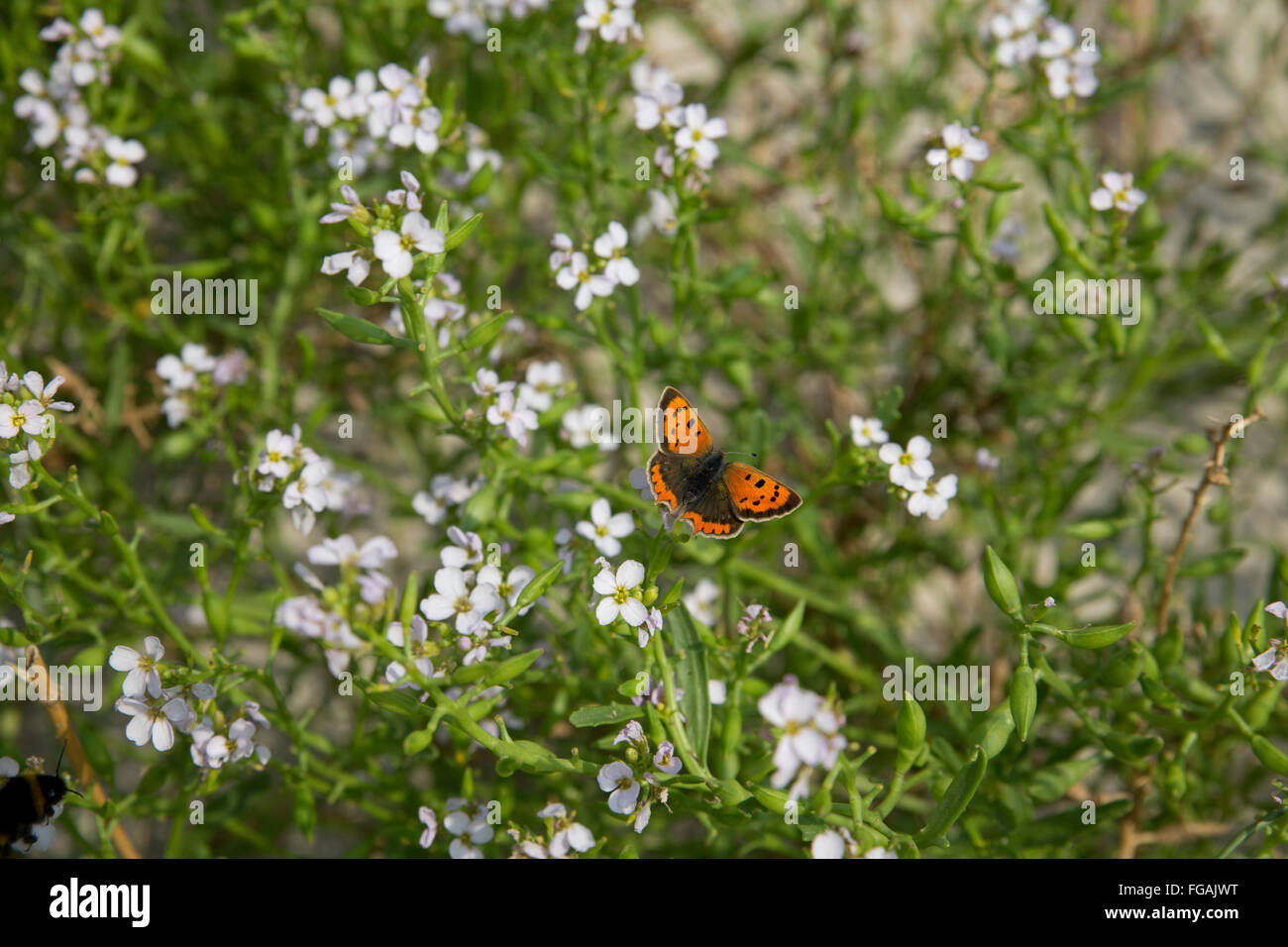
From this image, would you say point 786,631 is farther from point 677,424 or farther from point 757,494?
point 677,424

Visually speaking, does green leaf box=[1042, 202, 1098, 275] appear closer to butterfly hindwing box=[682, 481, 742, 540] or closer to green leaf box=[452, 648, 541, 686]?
butterfly hindwing box=[682, 481, 742, 540]

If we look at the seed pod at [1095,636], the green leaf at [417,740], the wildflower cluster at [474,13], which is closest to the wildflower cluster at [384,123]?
the wildflower cluster at [474,13]

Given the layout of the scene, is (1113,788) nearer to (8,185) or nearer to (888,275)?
(888,275)

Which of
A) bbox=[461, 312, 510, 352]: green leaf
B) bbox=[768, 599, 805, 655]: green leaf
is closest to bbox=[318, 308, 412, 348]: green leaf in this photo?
bbox=[461, 312, 510, 352]: green leaf

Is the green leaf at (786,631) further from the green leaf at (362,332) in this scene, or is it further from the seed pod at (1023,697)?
the green leaf at (362,332)

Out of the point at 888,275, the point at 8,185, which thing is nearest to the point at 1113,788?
the point at 888,275

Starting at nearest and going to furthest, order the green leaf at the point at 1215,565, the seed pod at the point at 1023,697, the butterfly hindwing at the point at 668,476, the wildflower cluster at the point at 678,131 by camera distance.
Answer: the seed pod at the point at 1023,697
the butterfly hindwing at the point at 668,476
the wildflower cluster at the point at 678,131
the green leaf at the point at 1215,565
